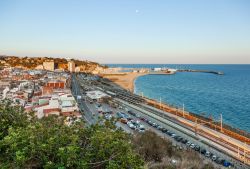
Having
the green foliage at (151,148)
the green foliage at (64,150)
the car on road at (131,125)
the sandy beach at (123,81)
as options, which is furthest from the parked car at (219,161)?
the sandy beach at (123,81)

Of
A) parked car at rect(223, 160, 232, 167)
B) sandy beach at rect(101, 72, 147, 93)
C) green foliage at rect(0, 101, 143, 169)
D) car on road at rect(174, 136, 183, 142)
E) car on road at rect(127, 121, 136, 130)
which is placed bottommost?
parked car at rect(223, 160, 232, 167)

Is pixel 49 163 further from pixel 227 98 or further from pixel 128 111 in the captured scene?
pixel 227 98

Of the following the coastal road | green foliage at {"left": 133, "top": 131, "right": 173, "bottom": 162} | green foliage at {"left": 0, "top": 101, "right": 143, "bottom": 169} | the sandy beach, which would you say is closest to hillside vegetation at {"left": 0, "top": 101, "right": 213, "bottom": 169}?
green foliage at {"left": 0, "top": 101, "right": 143, "bottom": 169}

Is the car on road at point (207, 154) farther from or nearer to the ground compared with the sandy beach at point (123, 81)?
nearer to the ground

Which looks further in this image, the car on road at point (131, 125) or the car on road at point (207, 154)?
the car on road at point (131, 125)

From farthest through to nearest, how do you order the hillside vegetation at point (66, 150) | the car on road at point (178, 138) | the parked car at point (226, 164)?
1. the car on road at point (178, 138)
2. the parked car at point (226, 164)
3. the hillside vegetation at point (66, 150)

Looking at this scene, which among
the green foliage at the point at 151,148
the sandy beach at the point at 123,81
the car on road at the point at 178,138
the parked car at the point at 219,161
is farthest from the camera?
the sandy beach at the point at 123,81

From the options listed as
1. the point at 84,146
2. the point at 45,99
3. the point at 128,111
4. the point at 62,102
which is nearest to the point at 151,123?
the point at 128,111

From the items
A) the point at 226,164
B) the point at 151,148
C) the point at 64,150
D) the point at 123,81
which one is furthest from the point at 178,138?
the point at 123,81

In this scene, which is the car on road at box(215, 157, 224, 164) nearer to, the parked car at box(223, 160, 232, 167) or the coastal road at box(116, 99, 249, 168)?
the parked car at box(223, 160, 232, 167)

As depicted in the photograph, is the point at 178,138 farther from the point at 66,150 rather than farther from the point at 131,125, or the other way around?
the point at 66,150

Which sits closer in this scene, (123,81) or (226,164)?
(226,164)

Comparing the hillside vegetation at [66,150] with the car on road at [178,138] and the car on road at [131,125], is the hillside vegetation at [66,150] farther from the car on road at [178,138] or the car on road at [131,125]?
the car on road at [131,125]
